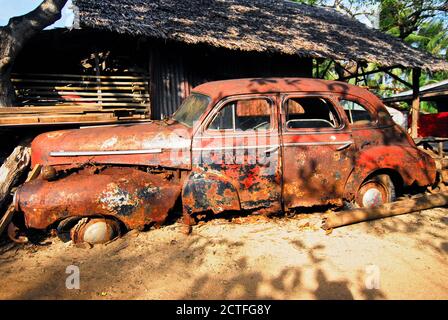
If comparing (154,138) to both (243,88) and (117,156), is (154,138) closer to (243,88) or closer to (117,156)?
(117,156)

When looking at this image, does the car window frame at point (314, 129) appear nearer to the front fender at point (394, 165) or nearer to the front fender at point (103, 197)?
the front fender at point (394, 165)

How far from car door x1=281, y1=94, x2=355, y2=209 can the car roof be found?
13 cm

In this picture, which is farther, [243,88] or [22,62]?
[22,62]

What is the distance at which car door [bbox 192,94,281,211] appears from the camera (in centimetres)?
384

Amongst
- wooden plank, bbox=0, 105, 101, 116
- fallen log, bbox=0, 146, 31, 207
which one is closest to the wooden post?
wooden plank, bbox=0, 105, 101, 116

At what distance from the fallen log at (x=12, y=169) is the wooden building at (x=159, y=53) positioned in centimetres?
92

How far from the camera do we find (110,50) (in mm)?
7605

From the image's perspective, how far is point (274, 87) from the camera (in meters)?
4.11

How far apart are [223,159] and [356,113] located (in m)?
2.00

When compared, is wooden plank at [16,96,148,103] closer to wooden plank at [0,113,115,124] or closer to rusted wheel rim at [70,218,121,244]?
wooden plank at [0,113,115,124]

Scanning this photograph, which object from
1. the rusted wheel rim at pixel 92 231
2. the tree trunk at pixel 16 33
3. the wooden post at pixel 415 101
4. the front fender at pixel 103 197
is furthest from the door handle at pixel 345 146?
the wooden post at pixel 415 101

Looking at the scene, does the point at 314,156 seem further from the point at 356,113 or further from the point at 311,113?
the point at 356,113
